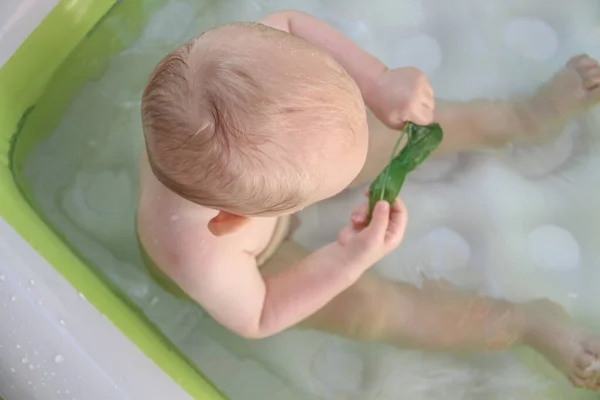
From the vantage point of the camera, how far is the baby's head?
0.49m

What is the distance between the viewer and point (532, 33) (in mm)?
1084

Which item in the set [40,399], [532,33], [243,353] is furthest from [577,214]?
[40,399]

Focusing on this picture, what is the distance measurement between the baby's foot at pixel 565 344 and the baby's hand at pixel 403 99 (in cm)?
35

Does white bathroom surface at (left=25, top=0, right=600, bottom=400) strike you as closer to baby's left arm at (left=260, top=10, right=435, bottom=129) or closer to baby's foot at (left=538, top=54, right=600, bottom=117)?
baby's foot at (left=538, top=54, right=600, bottom=117)

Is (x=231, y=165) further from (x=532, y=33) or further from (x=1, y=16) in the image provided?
(x=532, y=33)

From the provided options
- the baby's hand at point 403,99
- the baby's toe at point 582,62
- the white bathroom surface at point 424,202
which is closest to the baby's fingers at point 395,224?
the baby's hand at point 403,99

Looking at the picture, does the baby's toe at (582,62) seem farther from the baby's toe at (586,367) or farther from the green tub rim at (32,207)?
the green tub rim at (32,207)

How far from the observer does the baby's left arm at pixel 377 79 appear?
79 cm

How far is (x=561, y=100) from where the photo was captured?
997mm

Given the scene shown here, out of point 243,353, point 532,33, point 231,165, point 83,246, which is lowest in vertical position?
point 243,353

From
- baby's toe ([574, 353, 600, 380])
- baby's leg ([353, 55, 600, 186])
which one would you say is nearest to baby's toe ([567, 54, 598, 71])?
baby's leg ([353, 55, 600, 186])

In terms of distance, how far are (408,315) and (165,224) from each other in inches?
15.1

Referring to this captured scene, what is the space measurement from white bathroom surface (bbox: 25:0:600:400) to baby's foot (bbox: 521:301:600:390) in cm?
3

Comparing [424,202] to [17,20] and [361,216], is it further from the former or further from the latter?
[17,20]
